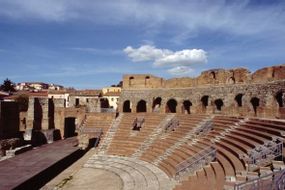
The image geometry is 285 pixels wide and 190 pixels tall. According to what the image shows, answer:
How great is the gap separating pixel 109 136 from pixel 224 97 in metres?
9.77

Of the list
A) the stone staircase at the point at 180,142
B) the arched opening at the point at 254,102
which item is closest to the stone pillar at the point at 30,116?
the stone staircase at the point at 180,142

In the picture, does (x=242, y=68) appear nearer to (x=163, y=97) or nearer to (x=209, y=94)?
(x=209, y=94)

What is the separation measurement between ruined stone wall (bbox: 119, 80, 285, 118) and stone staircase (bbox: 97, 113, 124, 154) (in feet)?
13.5

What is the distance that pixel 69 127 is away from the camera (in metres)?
31.0

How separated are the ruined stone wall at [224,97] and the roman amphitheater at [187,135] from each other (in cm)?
6

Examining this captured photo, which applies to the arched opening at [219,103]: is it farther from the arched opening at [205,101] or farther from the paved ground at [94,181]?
the paved ground at [94,181]

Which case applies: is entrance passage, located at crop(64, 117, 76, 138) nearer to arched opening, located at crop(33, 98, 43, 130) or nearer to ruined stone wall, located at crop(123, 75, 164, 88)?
arched opening, located at crop(33, 98, 43, 130)

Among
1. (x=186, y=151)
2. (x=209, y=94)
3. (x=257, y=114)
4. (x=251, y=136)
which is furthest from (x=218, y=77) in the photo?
(x=251, y=136)

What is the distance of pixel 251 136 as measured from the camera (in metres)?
14.6

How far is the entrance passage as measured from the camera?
3019 cm

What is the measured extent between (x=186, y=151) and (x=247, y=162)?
707 cm

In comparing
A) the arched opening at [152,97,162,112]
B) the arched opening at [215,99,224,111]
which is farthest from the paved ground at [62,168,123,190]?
the arched opening at [152,97,162,112]

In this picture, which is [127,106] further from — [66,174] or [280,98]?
[280,98]

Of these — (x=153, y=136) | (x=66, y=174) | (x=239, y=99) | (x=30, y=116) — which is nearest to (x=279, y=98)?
(x=239, y=99)
